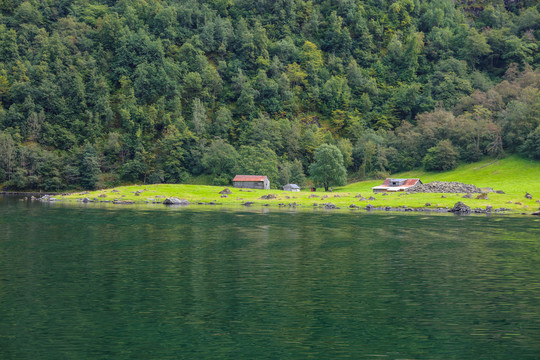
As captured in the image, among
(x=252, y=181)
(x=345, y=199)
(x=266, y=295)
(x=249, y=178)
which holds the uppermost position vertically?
(x=249, y=178)

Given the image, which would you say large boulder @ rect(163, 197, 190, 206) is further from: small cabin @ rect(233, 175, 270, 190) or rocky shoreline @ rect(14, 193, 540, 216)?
small cabin @ rect(233, 175, 270, 190)

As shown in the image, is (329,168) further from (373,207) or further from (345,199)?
(373,207)

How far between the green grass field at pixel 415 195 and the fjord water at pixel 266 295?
55092 millimetres

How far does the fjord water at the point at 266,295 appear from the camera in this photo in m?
26.6

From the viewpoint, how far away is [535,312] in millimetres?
33250

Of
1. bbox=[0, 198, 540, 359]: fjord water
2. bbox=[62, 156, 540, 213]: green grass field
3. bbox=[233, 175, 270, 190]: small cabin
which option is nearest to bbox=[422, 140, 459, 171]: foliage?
bbox=[62, 156, 540, 213]: green grass field

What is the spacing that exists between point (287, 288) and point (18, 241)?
3741 cm

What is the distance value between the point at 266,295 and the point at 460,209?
88.2 meters

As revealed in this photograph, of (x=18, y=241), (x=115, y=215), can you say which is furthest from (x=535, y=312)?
(x=115, y=215)

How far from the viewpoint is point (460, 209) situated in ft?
379

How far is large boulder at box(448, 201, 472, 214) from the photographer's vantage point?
375 ft

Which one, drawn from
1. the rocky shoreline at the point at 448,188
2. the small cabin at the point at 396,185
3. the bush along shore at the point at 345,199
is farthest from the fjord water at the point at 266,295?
the small cabin at the point at 396,185

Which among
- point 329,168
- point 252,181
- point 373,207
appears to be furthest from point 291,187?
point 373,207

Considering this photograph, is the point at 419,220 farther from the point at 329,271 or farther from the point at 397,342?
the point at 397,342
